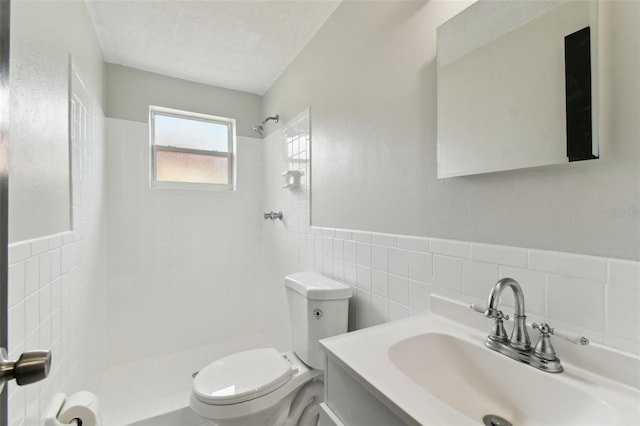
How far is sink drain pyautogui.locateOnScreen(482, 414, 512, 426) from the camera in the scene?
67 cm

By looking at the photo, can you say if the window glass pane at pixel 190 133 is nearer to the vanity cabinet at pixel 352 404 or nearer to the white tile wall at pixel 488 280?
the white tile wall at pixel 488 280

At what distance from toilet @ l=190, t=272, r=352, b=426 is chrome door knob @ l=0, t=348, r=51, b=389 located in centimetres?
93

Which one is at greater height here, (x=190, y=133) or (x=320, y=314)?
(x=190, y=133)

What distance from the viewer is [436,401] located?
58 centimetres

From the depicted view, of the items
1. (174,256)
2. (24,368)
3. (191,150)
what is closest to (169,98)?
(191,150)

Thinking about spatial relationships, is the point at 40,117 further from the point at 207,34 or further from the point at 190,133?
the point at 190,133

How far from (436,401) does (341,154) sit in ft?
3.91

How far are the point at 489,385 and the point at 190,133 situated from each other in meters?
2.65

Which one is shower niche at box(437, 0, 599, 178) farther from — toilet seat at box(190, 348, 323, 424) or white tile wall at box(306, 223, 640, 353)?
toilet seat at box(190, 348, 323, 424)

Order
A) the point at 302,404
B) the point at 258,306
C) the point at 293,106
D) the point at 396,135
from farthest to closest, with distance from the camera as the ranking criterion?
the point at 258,306
the point at 293,106
the point at 302,404
the point at 396,135

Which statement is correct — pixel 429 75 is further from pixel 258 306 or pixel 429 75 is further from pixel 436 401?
pixel 258 306

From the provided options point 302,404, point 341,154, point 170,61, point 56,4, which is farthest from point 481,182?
point 170,61

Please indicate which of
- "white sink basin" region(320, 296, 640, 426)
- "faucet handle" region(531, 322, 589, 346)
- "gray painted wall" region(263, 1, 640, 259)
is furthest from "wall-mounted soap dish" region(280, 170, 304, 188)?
"faucet handle" region(531, 322, 589, 346)

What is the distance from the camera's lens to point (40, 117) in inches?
36.1
